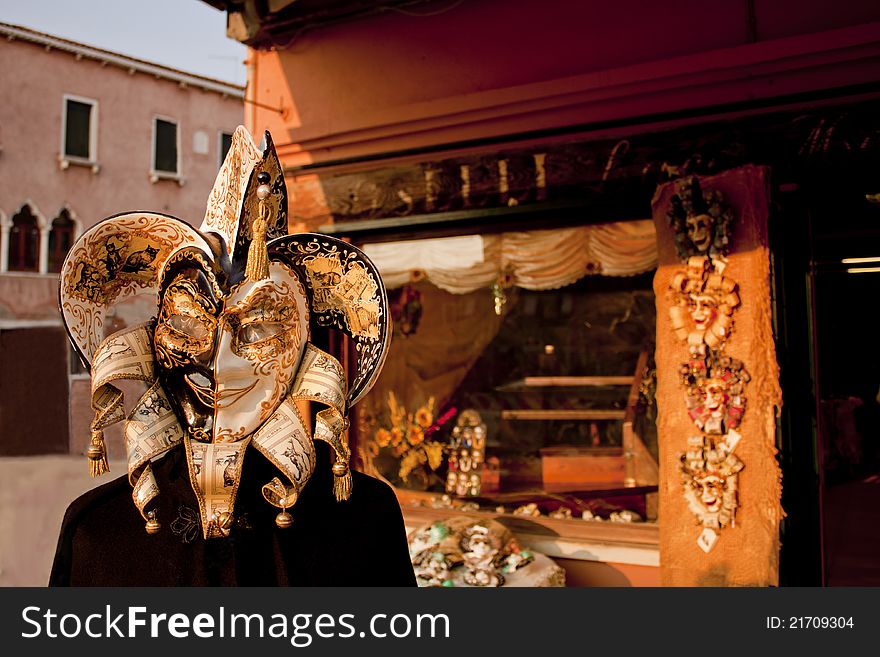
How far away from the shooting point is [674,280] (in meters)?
3.67

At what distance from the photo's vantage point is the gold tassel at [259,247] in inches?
48.4

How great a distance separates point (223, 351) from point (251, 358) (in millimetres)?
49

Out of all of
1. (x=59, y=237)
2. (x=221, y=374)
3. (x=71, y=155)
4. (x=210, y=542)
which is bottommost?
(x=210, y=542)

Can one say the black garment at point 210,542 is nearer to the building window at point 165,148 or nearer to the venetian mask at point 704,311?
the venetian mask at point 704,311

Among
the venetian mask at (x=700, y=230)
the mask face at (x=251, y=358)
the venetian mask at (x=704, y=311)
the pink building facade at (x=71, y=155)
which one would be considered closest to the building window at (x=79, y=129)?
the pink building facade at (x=71, y=155)

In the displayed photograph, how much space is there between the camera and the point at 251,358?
4.00ft

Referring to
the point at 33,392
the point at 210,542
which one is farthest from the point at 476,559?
the point at 33,392

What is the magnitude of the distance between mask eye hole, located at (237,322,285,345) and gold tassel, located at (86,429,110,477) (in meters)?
0.31

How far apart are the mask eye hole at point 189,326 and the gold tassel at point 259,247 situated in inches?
4.6

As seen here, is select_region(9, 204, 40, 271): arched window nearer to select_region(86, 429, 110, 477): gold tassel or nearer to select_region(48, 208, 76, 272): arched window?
select_region(48, 208, 76, 272): arched window

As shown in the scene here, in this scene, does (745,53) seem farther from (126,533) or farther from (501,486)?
(126,533)

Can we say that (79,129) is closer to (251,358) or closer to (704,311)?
(704,311)
